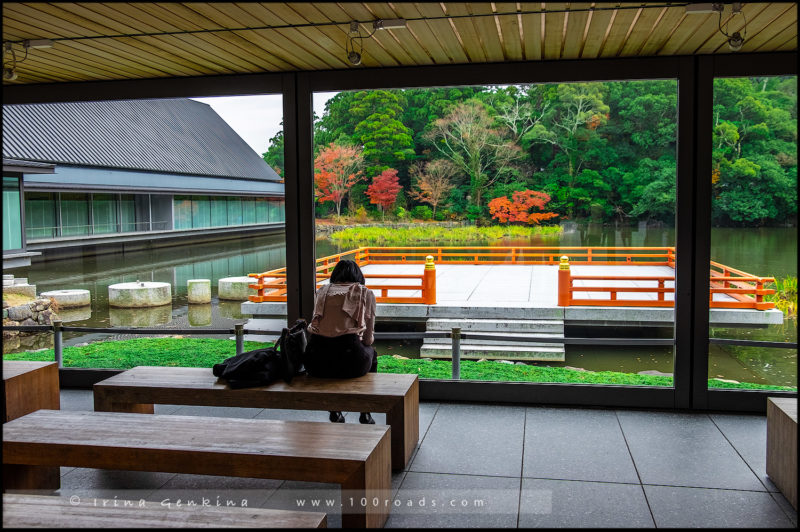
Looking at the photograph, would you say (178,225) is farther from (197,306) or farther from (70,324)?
(70,324)

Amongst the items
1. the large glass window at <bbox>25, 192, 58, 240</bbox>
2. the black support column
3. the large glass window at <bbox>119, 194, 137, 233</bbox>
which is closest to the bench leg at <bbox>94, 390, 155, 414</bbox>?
the black support column

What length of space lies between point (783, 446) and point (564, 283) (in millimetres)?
4227

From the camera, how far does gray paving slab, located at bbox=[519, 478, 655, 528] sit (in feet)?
9.91

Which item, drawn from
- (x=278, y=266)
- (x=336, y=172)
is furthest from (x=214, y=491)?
(x=336, y=172)

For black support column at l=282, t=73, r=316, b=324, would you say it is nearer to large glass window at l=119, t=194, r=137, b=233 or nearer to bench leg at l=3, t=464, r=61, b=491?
bench leg at l=3, t=464, r=61, b=491

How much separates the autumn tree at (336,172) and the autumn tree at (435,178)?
54 centimetres

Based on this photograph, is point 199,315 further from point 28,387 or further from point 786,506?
point 786,506

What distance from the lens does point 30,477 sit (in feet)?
10.7

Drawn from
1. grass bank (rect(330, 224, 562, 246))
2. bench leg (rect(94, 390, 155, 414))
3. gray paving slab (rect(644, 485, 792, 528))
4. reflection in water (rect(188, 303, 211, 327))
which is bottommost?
gray paving slab (rect(644, 485, 792, 528))

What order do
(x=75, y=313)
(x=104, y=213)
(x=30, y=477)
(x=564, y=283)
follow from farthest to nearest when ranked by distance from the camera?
(x=104, y=213), (x=564, y=283), (x=75, y=313), (x=30, y=477)

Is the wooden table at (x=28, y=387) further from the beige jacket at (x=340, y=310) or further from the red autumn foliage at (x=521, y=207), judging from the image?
the red autumn foliage at (x=521, y=207)

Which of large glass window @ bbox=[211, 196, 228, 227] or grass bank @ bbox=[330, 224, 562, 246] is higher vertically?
large glass window @ bbox=[211, 196, 228, 227]

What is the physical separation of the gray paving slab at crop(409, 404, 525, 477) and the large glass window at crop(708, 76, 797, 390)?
5.72 ft

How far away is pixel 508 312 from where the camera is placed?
8.57 metres
